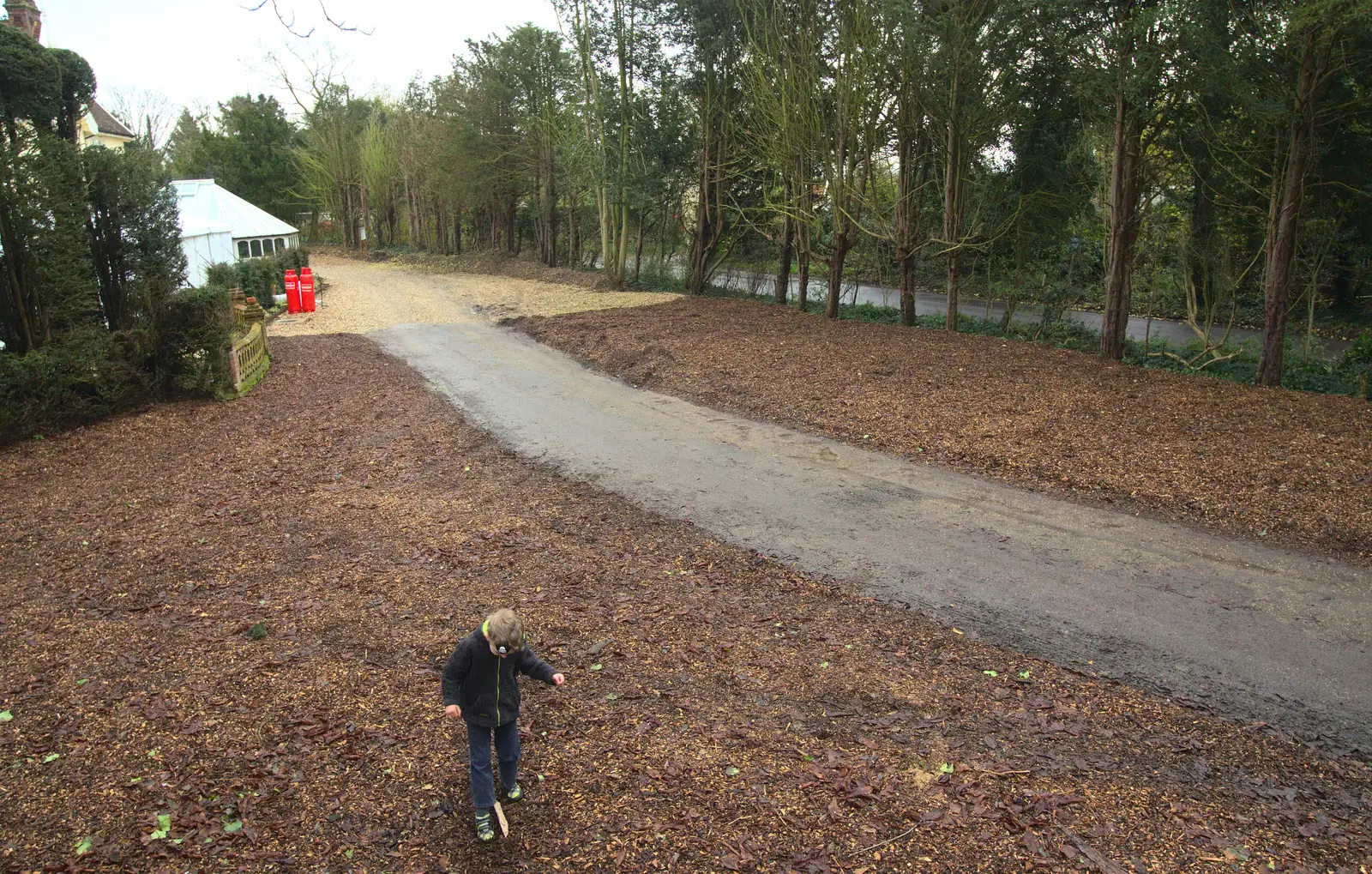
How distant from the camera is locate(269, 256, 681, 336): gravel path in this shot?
73.1 feet

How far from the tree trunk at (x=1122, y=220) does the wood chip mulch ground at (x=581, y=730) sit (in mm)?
9786

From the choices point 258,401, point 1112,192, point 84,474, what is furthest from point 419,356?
point 1112,192

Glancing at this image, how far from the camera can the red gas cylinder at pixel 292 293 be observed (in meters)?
24.5

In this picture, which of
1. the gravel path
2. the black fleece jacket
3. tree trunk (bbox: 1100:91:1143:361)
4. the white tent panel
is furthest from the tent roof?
the black fleece jacket

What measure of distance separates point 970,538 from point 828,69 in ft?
43.0

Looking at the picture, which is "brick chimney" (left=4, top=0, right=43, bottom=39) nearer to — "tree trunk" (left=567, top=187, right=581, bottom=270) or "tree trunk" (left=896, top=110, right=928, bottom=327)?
"tree trunk" (left=896, top=110, right=928, bottom=327)

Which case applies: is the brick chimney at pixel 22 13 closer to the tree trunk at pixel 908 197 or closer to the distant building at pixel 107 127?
the tree trunk at pixel 908 197

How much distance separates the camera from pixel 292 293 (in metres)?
24.6

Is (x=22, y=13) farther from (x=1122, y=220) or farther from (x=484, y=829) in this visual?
(x=1122, y=220)

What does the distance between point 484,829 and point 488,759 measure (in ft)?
1.02

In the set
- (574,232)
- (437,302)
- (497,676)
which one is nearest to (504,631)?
(497,676)

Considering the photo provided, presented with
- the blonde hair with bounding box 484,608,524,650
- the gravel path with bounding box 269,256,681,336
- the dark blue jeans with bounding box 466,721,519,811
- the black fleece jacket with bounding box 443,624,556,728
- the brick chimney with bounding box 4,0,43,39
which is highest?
the brick chimney with bounding box 4,0,43,39

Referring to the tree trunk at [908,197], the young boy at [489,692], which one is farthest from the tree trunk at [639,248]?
the young boy at [489,692]

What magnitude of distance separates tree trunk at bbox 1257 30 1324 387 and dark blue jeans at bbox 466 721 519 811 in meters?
12.0
